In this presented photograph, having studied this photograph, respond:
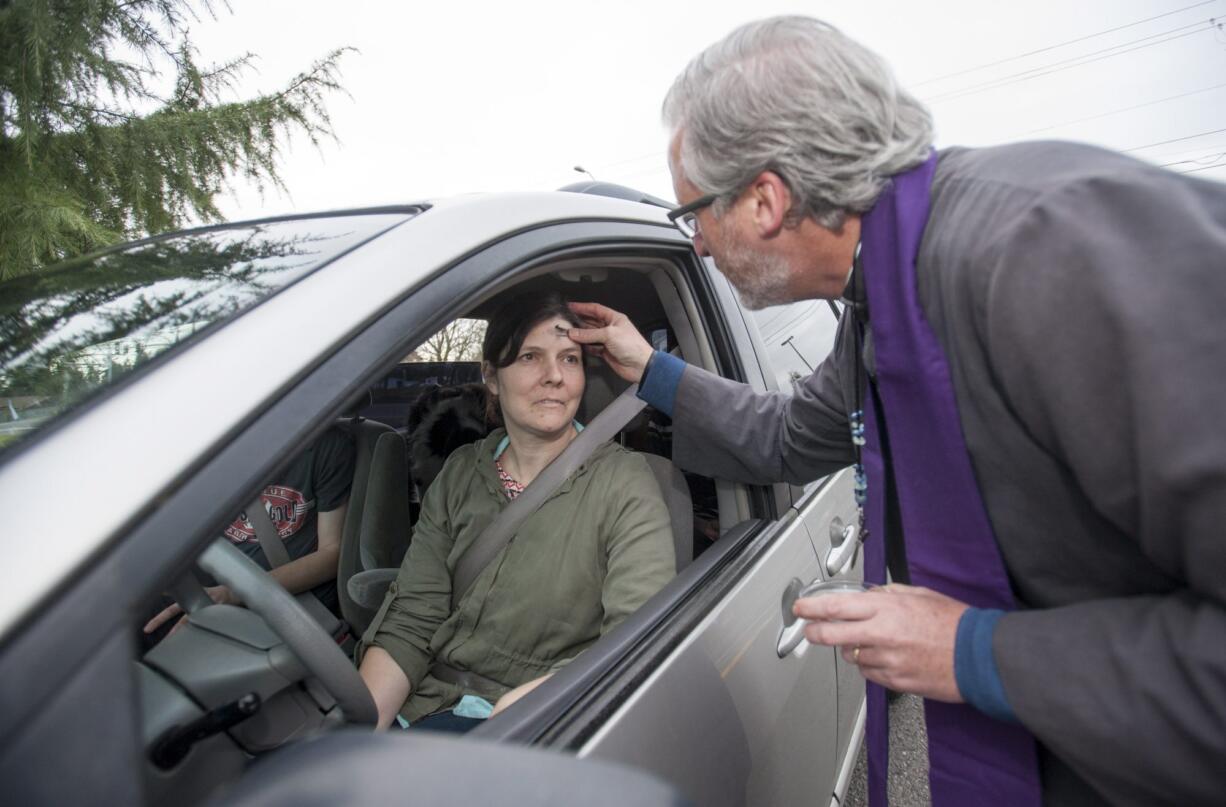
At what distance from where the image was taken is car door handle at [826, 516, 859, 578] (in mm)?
1938

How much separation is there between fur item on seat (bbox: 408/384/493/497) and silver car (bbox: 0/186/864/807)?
1.15 meters

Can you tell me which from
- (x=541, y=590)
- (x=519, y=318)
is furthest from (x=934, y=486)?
(x=519, y=318)

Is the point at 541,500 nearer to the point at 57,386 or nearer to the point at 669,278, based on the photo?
the point at 669,278

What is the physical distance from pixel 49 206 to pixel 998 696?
462cm

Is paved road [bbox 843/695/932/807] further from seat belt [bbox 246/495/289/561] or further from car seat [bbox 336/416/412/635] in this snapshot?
seat belt [bbox 246/495/289/561]

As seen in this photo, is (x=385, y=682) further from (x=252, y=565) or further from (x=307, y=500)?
(x=307, y=500)

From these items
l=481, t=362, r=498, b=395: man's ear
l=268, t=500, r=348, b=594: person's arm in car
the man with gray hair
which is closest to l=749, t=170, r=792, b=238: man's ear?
the man with gray hair

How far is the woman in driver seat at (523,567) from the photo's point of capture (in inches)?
62.8

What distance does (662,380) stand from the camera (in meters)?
1.78

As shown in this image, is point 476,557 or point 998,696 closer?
point 998,696

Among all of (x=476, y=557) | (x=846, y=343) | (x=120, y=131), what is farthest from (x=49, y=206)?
(x=846, y=343)

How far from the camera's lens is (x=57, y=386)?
869 millimetres

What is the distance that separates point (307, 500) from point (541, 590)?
1.23m

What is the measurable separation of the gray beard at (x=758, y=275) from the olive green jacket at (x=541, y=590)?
629 mm
